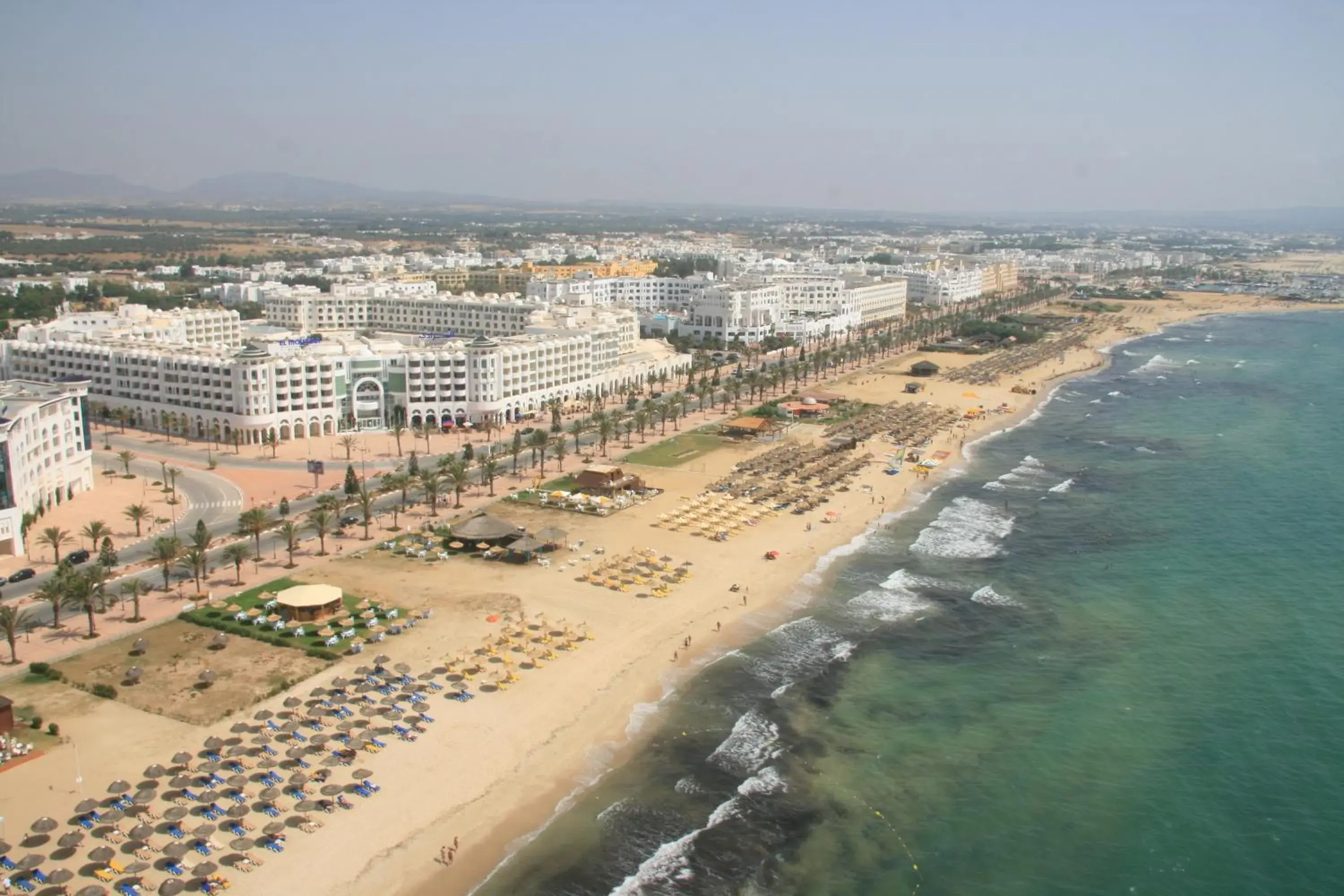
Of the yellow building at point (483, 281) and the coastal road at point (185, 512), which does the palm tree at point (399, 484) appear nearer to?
the coastal road at point (185, 512)

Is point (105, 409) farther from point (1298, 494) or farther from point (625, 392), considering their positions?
point (1298, 494)

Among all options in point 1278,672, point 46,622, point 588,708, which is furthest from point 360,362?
point 1278,672

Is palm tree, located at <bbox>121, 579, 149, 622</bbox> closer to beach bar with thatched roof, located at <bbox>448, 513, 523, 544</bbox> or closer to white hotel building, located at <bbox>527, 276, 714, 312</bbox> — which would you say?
beach bar with thatched roof, located at <bbox>448, 513, 523, 544</bbox>

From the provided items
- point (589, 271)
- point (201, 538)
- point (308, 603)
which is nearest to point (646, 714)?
point (308, 603)

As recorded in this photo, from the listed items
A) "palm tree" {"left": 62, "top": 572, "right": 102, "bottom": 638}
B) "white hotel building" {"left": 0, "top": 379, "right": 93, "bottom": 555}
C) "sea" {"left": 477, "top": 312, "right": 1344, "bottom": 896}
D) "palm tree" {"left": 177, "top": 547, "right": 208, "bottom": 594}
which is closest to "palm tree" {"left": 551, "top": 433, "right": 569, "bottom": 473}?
"sea" {"left": 477, "top": 312, "right": 1344, "bottom": 896}

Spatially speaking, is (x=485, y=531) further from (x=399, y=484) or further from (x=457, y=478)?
(x=399, y=484)

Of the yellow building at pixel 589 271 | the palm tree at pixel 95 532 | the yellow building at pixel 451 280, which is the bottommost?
the palm tree at pixel 95 532

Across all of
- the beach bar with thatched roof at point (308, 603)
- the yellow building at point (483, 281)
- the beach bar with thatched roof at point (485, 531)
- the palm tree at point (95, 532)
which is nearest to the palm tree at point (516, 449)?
the beach bar with thatched roof at point (485, 531)
